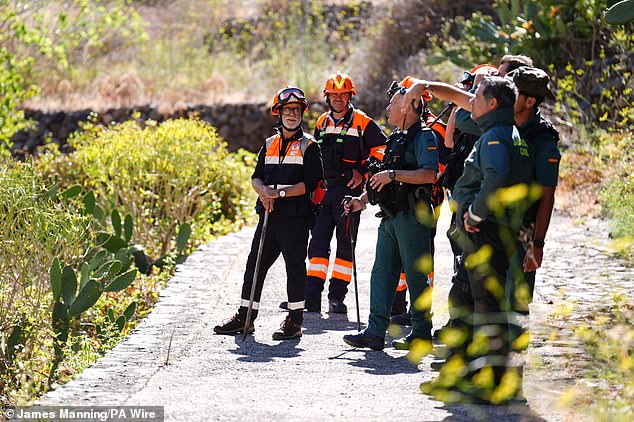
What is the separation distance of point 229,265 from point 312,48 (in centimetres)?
1444

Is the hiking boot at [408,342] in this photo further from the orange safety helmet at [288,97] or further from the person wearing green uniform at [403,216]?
the orange safety helmet at [288,97]

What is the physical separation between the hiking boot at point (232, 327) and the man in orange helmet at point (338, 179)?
96 cm

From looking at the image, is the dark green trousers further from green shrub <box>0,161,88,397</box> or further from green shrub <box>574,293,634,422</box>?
green shrub <box>0,161,88,397</box>

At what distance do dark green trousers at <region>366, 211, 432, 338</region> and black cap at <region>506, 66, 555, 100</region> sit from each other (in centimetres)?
132

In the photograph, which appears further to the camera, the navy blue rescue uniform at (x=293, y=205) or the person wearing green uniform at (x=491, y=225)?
the navy blue rescue uniform at (x=293, y=205)

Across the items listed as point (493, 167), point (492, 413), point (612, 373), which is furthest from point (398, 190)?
point (612, 373)

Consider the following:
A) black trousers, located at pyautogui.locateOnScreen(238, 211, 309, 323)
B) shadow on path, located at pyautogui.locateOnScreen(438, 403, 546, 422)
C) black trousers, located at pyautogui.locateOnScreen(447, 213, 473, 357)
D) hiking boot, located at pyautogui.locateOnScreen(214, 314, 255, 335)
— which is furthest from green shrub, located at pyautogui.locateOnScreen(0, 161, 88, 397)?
shadow on path, located at pyautogui.locateOnScreen(438, 403, 546, 422)

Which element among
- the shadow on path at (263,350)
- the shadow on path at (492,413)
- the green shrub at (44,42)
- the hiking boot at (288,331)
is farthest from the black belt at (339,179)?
the green shrub at (44,42)

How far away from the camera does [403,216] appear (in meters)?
6.81

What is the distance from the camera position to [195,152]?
1240 centimetres

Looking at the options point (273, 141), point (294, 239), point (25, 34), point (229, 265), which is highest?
point (25, 34)

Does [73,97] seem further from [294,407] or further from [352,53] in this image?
[294,407]

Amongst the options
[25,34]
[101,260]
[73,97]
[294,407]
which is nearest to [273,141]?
[101,260]

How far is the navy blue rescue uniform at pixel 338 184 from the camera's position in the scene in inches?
332
